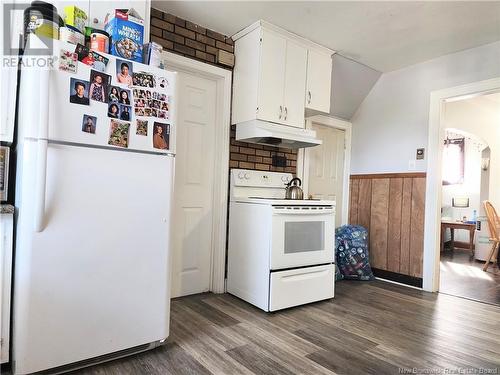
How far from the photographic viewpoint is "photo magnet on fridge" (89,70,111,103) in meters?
1.53

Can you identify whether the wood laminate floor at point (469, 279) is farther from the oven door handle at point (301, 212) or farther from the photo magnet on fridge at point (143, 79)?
the photo magnet on fridge at point (143, 79)

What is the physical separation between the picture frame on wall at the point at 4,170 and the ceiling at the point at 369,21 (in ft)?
4.98

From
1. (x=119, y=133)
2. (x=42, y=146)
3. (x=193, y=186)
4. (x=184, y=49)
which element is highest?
(x=184, y=49)

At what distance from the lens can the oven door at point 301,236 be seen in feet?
8.17

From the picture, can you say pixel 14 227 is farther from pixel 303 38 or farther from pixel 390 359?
pixel 303 38

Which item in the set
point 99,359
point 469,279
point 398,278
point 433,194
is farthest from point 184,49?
point 469,279

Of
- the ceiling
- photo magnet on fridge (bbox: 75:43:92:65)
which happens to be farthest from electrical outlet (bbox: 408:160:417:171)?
photo magnet on fridge (bbox: 75:43:92:65)

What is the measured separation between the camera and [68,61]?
147 cm

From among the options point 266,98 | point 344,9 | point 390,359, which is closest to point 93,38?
point 266,98

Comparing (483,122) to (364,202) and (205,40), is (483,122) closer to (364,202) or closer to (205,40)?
(364,202)

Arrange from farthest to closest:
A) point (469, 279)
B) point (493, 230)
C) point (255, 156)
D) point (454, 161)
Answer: point (454, 161), point (493, 230), point (469, 279), point (255, 156)

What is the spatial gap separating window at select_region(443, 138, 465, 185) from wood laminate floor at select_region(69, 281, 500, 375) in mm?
4172

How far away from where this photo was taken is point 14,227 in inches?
59.9

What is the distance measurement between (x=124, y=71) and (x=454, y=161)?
6633 mm
